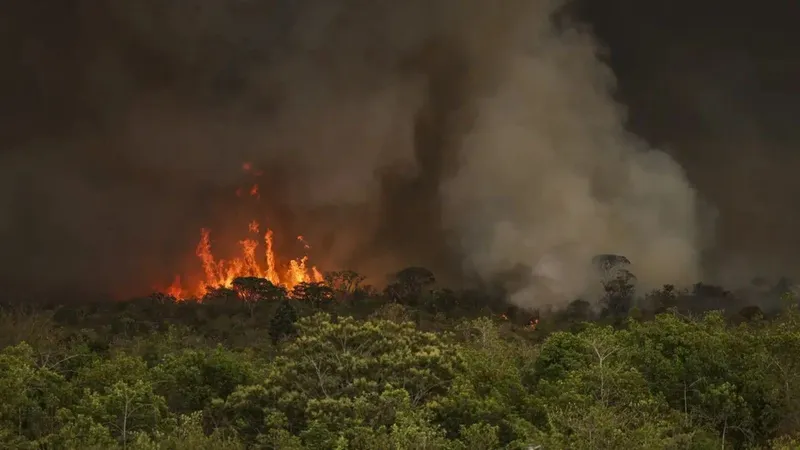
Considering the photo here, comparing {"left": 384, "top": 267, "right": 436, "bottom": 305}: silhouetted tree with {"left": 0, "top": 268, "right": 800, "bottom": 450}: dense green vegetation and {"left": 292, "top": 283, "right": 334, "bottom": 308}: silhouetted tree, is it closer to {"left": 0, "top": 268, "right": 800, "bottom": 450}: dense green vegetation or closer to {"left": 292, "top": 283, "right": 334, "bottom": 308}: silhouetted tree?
{"left": 292, "top": 283, "right": 334, "bottom": 308}: silhouetted tree

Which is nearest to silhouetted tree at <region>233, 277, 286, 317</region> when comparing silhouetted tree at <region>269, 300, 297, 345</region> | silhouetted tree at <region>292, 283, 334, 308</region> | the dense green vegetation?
silhouetted tree at <region>292, 283, 334, 308</region>

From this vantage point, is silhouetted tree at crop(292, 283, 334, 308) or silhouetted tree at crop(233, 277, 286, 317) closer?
silhouetted tree at crop(292, 283, 334, 308)

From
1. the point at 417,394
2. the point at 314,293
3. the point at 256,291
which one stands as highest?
the point at 256,291

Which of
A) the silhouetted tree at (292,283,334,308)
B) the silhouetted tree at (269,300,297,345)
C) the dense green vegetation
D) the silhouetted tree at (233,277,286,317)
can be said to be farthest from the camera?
the silhouetted tree at (233,277,286,317)

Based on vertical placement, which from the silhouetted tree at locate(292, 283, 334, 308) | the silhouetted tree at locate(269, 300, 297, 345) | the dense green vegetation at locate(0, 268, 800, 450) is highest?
the silhouetted tree at locate(292, 283, 334, 308)

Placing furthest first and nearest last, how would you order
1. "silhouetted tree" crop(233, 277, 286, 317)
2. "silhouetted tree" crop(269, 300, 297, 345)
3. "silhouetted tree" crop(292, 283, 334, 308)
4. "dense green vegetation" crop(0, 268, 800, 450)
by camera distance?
1. "silhouetted tree" crop(233, 277, 286, 317)
2. "silhouetted tree" crop(292, 283, 334, 308)
3. "silhouetted tree" crop(269, 300, 297, 345)
4. "dense green vegetation" crop(0, 268, 800, 450)

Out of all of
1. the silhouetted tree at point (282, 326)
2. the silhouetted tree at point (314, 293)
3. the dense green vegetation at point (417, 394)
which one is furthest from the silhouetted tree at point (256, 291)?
Answer: the dense green vegetation at point (417, 394)

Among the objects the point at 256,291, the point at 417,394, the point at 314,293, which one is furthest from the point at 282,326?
the point at 417,394

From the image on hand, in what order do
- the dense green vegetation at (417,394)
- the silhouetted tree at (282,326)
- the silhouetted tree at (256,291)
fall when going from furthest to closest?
the silhouetted tree at (256,291), the silhouetted tree at (282,326), the dense green vegetation at (417,394)

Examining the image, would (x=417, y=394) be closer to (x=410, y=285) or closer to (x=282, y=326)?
(x=282, y=326)

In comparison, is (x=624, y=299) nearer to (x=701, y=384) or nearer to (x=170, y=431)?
(x=701, y=384)

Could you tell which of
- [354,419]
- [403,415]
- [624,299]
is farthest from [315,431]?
[624,299]

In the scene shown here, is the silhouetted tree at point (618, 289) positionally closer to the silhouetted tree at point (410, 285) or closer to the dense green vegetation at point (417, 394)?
the silhouetted tree at point (410, 285)

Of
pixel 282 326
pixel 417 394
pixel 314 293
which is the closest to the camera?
pixel 417 394
